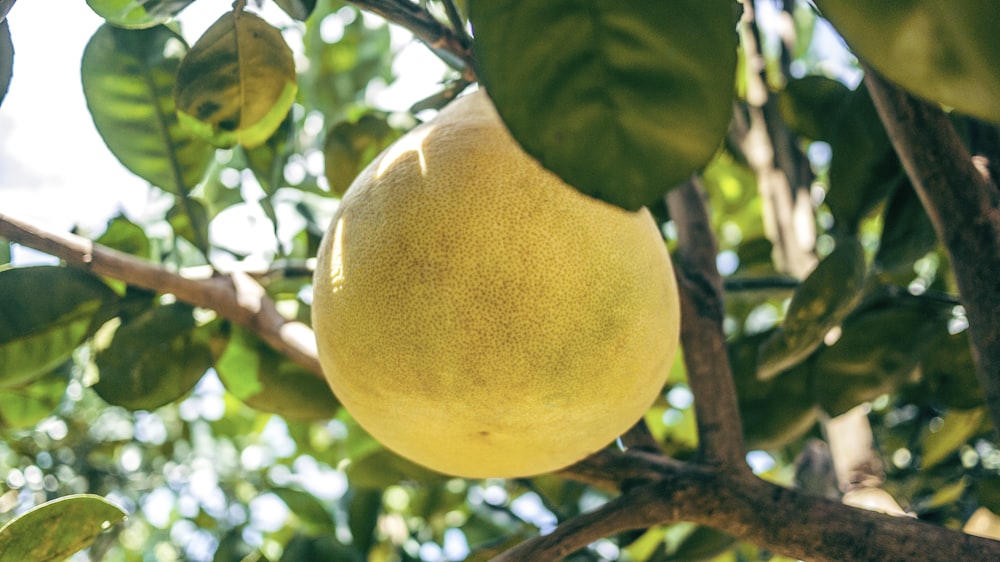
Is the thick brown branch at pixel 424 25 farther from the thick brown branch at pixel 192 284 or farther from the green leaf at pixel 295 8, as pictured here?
the thick brown branch at pixel 192 284

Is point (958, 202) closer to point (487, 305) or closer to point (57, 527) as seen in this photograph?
point (487, 305)

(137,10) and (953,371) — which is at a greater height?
(137,10)

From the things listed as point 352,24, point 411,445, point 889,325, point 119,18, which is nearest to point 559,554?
point 411,445

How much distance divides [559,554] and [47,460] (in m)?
1.68

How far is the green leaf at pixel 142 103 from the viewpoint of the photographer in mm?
900

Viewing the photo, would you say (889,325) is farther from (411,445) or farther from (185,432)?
(185,432)

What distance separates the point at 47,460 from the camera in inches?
76.3

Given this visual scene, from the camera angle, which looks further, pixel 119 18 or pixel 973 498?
pixel 973 498

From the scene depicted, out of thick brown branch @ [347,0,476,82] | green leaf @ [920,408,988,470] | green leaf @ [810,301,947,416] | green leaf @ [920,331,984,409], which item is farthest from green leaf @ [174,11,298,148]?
green leaf @ [920,408,988,470]

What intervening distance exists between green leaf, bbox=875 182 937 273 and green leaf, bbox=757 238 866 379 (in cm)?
9

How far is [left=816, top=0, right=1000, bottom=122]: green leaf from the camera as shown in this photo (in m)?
0.30

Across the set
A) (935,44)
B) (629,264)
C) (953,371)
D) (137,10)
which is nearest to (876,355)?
(953,371)

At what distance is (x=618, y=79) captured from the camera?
1.18 ft

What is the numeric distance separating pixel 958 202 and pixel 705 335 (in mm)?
291
